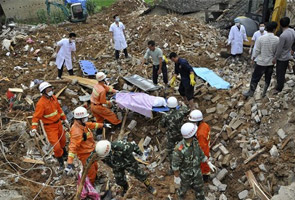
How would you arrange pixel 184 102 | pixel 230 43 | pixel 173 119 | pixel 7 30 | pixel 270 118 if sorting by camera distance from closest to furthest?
pixel 173 119 → pixel 270 118 → pixel 184 102 → pixel 230 43 → pixel 7 30

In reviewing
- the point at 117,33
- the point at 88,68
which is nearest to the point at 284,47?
the point at 117,33

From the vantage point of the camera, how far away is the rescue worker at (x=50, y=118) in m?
5.79

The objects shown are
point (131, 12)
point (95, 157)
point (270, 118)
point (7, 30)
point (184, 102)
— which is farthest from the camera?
point (131, 12)

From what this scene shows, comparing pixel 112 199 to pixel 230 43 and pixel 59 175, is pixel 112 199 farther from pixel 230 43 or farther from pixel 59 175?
pixel 230 43

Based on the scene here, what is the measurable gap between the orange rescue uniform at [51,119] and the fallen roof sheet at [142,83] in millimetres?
2778

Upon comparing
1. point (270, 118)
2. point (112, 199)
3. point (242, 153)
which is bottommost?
point (112, 199)

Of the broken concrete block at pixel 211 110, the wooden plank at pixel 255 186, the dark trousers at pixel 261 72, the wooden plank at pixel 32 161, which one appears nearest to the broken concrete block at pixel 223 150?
the wooden plank at pixel 255 186

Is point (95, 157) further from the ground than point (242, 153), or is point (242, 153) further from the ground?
point (95, 157)

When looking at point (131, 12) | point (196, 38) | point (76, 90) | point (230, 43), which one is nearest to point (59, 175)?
point (76, 90)

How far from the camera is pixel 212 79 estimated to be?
29.1ft

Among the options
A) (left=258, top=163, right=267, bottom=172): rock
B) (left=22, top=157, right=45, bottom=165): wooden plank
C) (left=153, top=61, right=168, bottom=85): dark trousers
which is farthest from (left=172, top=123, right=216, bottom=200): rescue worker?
(left=153, top=61, right=168, bottom=85): dark trousers

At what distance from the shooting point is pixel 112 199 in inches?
224

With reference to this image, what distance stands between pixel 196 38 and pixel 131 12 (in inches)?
373

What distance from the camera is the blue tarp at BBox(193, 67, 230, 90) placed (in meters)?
8.43
